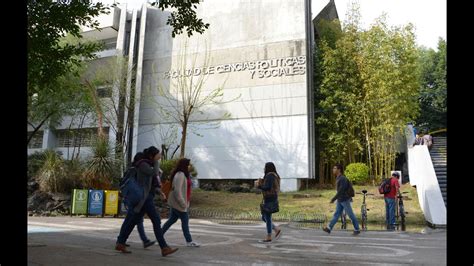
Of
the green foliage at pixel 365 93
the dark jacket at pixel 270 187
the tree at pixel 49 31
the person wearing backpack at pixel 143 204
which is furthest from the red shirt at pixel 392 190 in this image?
the green foliage at pixel 365 93

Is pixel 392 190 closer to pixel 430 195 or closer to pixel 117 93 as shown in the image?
pixel 430 195

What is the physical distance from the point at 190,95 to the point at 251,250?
1608 centimetres

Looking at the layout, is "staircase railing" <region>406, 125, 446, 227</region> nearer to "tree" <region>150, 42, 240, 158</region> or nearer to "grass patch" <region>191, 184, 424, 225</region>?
"grass patch" <region>191, 184, 424, 225</region>

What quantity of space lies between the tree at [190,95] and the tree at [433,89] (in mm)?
13069

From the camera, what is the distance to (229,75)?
22.7m

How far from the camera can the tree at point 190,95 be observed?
2252 centimetres

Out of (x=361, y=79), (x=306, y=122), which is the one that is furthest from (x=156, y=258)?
(x=361, y=79)

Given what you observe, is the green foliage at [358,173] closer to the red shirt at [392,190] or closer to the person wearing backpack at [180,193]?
the red shirt at [392,190]

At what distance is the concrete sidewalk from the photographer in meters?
5.35

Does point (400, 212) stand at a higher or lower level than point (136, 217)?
lower

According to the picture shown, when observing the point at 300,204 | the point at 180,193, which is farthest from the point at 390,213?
the point at 180,193

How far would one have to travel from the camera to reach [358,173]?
18.8 metres

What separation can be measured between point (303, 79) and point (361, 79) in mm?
2832
